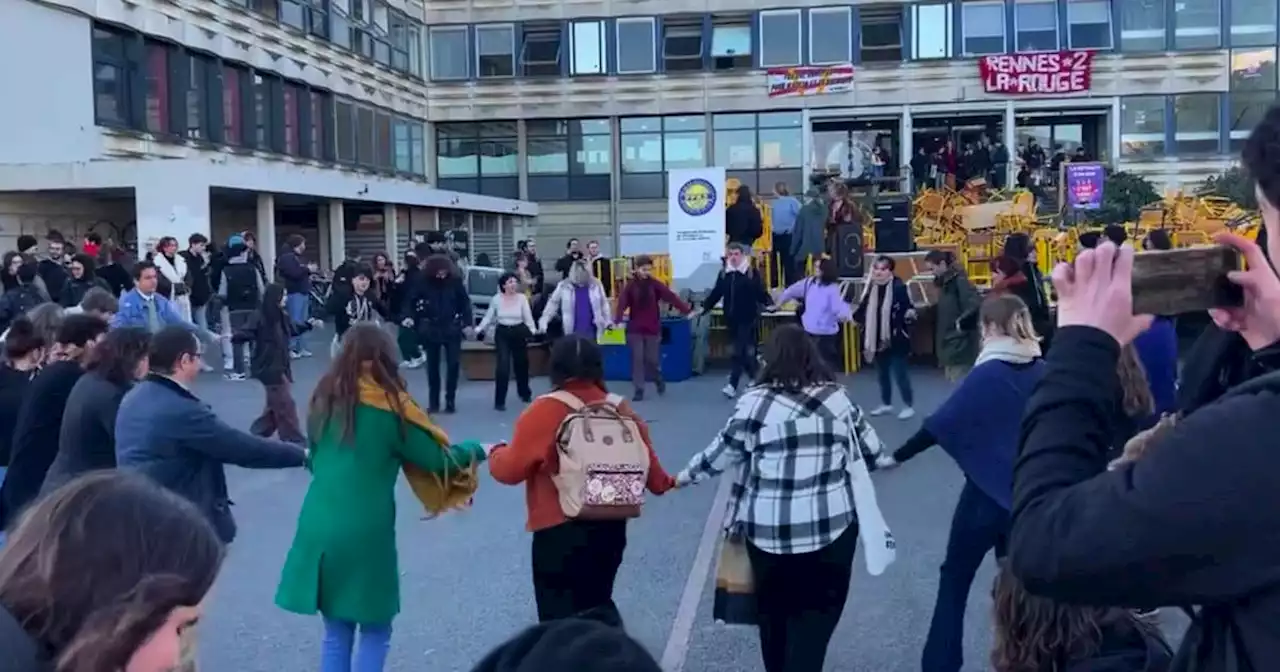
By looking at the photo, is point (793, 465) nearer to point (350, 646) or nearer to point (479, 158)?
point (350, 646)

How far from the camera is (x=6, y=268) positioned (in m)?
15.5

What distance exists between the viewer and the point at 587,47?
4441cm

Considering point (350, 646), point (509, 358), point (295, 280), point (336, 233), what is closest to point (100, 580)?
point (350, 646)

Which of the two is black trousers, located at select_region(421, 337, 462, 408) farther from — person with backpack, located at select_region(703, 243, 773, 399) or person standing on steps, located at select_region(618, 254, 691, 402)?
person with backpack, located at select_region(703, 243, 773, 399)

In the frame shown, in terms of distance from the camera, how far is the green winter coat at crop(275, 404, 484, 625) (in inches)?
191

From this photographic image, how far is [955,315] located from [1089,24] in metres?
31.3

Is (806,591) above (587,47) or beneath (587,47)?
beneath

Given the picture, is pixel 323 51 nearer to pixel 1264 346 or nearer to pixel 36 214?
pixel 36 214

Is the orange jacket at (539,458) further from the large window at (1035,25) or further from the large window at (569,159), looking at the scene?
the large window at (569,159)

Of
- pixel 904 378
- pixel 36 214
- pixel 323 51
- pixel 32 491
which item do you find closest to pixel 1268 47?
pixel 323 51

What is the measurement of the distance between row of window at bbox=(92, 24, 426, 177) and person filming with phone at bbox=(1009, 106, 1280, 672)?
25.8 m

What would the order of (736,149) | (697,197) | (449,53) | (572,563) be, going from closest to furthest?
(572,563), (697,197), (736,149), (449,53)

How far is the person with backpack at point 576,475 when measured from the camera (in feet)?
16.6

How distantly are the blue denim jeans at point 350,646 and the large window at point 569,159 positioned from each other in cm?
4061
